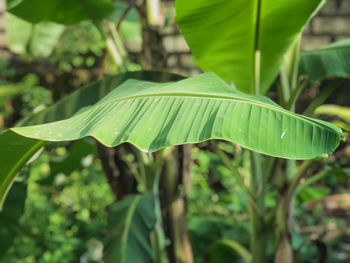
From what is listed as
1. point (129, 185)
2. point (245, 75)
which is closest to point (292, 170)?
point (245, 75)

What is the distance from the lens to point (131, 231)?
128 cm

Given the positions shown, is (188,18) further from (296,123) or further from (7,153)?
(7,153)

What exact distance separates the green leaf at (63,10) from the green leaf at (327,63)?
0.72m

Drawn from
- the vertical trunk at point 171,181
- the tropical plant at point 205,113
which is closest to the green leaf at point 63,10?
the tropical plant at point 205,113

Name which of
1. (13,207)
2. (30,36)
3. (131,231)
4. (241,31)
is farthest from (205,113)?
(30,36)

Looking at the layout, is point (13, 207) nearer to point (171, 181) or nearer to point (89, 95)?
point (89, 95)

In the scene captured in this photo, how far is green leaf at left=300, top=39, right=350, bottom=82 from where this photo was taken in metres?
1.33

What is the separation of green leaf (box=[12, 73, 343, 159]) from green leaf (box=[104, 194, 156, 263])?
520 mm

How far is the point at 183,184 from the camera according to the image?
1.61 m

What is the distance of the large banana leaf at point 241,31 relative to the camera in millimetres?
1052

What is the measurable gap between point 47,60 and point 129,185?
209cm

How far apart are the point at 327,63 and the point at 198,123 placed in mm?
801

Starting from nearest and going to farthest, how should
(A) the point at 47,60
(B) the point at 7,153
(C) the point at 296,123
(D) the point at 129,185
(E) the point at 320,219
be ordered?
(C) the point at 296,123, (B) the point at 7,153, (D) the point at 129,185, (E) the point at 320,219, (A) the point at 47,60

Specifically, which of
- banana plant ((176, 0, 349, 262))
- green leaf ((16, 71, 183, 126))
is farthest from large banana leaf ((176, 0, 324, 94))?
green leaf ((16, 71, 183, 126))
